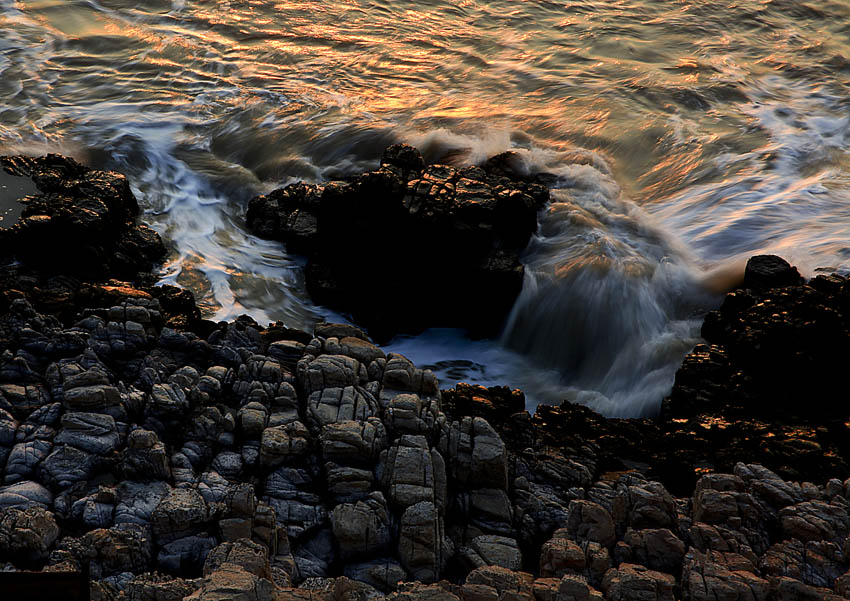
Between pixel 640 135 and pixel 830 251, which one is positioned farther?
pixel 640 135

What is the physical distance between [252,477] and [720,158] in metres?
15.7

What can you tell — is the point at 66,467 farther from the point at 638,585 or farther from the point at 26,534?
the point at 638,585

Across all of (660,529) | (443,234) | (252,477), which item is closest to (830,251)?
(443,234)

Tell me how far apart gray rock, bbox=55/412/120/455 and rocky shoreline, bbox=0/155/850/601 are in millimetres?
23

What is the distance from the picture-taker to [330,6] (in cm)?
2888

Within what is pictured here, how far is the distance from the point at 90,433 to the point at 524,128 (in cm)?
1518

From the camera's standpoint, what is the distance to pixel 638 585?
7008mm

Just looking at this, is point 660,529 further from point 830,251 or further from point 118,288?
point 830,251

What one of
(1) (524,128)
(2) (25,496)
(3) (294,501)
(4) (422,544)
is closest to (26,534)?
(2) (25,496)

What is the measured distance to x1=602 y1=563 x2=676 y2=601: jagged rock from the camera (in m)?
6.93

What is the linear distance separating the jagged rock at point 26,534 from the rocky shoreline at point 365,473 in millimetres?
19

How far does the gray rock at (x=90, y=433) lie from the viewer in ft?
27.5

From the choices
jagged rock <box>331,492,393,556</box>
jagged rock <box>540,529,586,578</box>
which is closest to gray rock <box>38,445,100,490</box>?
jagged rock <box>331,492,393,556</box>

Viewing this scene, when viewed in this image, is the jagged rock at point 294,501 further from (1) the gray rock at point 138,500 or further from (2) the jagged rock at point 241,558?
(1) the gray rock at point 138,500
